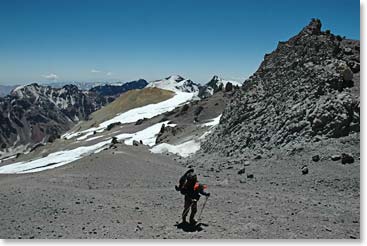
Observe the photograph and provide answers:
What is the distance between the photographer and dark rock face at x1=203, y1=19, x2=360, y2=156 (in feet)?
49.9

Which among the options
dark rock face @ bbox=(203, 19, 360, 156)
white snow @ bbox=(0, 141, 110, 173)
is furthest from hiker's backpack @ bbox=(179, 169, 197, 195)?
white snow @ bbox=(0, 141, 110, 173)

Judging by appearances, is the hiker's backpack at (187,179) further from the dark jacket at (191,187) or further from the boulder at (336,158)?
the boulder at (336,158)

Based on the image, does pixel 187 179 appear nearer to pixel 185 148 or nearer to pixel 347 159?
pixel 347 159

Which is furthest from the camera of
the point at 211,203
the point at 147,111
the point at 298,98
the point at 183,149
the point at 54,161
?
the point at 147,111

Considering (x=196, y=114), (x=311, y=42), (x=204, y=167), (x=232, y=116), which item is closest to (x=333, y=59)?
(x=311, y=42)

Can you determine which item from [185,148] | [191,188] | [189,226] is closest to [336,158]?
[191,188]

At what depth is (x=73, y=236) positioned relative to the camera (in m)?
7.86

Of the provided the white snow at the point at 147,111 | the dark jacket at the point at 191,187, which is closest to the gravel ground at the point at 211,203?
the dark jacket at the point at 191,187

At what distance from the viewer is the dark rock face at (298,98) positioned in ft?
49.9

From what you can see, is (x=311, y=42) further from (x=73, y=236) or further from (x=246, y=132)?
(x=73, y=236)

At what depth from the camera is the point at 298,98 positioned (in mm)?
17391

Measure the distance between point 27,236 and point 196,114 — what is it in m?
43.1

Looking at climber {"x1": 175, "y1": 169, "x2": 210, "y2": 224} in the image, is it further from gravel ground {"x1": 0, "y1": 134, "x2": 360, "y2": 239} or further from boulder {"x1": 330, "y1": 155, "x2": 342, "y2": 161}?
boulder {"x1": 330, "y1": 155, "x2": 342, "y2": 161}

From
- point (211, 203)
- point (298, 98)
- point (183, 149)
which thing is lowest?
point (211, 203)
